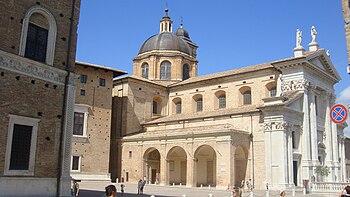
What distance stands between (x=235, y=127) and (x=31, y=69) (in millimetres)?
19545

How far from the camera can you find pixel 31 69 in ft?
46.1

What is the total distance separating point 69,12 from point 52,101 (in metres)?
3.85

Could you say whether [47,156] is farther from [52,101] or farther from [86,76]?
[86,76]

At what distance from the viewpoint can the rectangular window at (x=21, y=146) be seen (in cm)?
1306

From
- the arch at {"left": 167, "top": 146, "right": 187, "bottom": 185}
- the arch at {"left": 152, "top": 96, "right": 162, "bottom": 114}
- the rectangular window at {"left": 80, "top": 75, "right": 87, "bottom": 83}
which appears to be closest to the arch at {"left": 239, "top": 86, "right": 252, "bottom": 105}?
the arch at {"left": 167, "top": 146, "right": 187, "bottom": 185}

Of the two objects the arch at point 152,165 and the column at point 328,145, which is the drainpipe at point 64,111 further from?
the column at point 328,145

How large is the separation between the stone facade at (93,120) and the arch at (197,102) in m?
8.47

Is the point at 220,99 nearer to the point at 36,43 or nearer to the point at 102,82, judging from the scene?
the point at 102,82

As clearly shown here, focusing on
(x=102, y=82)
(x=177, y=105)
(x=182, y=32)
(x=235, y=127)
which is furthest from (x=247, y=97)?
(x=182, y=32)

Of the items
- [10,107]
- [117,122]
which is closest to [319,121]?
[117,122]

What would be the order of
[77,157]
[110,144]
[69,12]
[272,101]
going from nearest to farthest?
[69,12] < [272,101] < [77,157] < [110,144]

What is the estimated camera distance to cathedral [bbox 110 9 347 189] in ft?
92.6

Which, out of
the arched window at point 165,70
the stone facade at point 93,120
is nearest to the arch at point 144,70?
the arched window at point 165,70

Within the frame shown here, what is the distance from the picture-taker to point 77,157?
30562 mm
